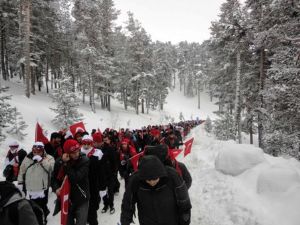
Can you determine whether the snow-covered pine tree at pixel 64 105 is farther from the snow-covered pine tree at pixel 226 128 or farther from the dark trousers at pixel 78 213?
the dark trousers at pixel 78 213

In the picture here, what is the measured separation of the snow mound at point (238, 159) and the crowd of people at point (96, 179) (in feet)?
7.76

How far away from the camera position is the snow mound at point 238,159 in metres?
9.47

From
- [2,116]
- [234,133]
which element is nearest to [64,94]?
[2,116]

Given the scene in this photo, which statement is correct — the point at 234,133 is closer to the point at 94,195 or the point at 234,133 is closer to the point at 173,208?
the point at 94,195

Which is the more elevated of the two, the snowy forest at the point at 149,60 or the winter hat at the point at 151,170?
the snowy forest at the point at 149,60

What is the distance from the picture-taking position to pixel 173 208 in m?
3.21

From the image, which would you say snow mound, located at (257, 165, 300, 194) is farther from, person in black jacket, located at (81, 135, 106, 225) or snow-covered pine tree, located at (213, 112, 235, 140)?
snow-covered pine tree, located at (213, 112, 235, 140)

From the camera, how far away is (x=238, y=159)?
9734mm

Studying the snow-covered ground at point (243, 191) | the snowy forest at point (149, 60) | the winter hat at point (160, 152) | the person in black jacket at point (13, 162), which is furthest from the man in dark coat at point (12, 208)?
the snowy forest at point (149, 60)

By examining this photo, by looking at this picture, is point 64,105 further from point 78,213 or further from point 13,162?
point 78,213

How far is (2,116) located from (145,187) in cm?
1216

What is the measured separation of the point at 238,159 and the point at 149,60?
36.2 meters

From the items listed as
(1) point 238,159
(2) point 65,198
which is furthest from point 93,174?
(1) point 238,159

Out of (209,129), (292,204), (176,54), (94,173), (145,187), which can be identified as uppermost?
(176,54)
